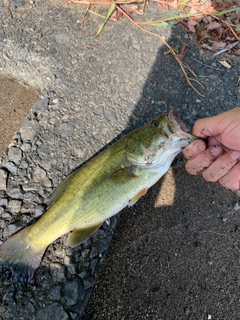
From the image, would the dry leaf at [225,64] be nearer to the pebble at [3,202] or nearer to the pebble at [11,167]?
the pebble at [11,167]

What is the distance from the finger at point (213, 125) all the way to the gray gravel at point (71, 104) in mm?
736

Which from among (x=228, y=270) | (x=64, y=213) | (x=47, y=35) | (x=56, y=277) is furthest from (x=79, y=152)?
(x=228, y=270)

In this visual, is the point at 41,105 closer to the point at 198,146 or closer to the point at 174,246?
the point at 198,146

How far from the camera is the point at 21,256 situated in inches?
118

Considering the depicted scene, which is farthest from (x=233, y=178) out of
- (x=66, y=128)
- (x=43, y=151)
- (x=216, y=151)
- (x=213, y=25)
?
(x=213, y=25)

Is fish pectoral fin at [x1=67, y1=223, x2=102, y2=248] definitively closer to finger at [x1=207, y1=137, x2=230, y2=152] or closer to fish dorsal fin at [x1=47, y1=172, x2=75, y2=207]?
fish dorsal fin at [x1=47, y1=172, x2=75, y2=207]

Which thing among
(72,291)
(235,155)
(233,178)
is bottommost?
(72,291)

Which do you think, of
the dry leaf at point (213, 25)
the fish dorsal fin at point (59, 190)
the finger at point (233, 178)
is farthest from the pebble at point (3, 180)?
the dry leaf at point (213, 25)

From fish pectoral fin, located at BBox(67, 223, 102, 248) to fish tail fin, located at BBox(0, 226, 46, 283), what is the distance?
0.78 ft

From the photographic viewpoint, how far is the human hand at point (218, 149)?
3.00m

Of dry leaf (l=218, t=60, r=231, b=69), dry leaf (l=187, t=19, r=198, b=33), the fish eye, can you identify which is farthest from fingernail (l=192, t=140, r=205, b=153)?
dry leaf (l=187, t=19, r=198, b=33)

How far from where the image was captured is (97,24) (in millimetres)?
4199

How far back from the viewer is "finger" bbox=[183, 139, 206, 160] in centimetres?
302

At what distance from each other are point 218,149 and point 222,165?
0.48 feet
